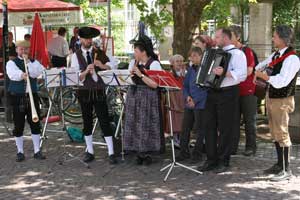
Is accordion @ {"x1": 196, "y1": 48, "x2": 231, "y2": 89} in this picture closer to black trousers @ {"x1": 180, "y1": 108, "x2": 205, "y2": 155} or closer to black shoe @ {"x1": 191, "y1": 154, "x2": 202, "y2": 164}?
black trousers @ {"x1": 180, "y1": 108, "x2": 205, "y2": 155}

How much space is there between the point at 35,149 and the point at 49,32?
10.4 m

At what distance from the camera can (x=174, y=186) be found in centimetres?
645

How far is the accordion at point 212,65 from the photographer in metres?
6.54

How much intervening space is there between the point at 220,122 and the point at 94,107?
1895mm

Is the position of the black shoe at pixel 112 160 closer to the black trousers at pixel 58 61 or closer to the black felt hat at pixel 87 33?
the black felt hat at pixel 87 33

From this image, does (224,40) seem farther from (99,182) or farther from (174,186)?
(99,182)

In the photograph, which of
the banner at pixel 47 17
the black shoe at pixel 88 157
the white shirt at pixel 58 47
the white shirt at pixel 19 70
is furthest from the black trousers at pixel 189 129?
the white shirt at pixel 58 47

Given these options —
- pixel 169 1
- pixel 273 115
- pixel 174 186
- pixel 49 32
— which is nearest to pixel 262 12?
pixel 169 1

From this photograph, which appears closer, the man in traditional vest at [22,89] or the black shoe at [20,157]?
the man in traditional vest at [22,89]

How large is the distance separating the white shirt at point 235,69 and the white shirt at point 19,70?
2.76m

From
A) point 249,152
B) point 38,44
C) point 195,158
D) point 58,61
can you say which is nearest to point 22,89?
point 38,44

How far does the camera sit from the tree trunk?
968cm

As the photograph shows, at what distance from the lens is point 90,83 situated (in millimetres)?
7422

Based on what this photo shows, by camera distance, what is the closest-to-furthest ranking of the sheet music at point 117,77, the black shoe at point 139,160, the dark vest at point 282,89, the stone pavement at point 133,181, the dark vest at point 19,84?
the stone pavement at point 133,181 < the dark vest at point 282,89 < the sheet music at point 117,77 < the black shoe at point 139,160 < the dark vest at point 19,84
